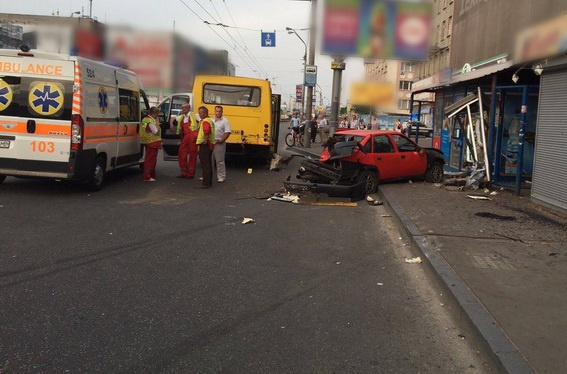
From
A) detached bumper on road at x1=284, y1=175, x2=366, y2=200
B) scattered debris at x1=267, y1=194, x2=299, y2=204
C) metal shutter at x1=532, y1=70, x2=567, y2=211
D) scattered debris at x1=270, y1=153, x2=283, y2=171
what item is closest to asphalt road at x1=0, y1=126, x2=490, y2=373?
scattered debris at x1=267, y1=194, x2=299, y2=204

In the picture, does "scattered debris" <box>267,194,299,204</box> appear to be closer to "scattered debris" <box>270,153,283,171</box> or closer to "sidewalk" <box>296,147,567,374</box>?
"sidewalk" <box>296,147,567,374</box>

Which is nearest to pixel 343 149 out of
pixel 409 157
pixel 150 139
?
pixel 409 157

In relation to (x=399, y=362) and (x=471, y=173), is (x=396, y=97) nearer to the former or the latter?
(x=471, y=173)

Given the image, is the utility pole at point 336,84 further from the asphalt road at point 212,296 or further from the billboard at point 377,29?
the asphalt road at point 212,296

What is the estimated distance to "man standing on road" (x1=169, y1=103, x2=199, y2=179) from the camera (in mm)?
12070

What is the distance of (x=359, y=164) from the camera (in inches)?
420

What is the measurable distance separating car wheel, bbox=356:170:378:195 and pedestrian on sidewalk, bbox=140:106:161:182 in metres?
4.69

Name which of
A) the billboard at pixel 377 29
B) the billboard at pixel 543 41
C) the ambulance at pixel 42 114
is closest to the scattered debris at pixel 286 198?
the ambulance at pixel 42 114

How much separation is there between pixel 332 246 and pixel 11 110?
6.23 metres

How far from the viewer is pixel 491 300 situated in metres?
4.43

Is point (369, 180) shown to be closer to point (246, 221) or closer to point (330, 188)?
point (330, 188)

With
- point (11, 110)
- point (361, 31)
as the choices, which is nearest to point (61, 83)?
point (11, 110)

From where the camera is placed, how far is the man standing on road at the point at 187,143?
1207 centimetres

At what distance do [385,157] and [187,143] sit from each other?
475cm
